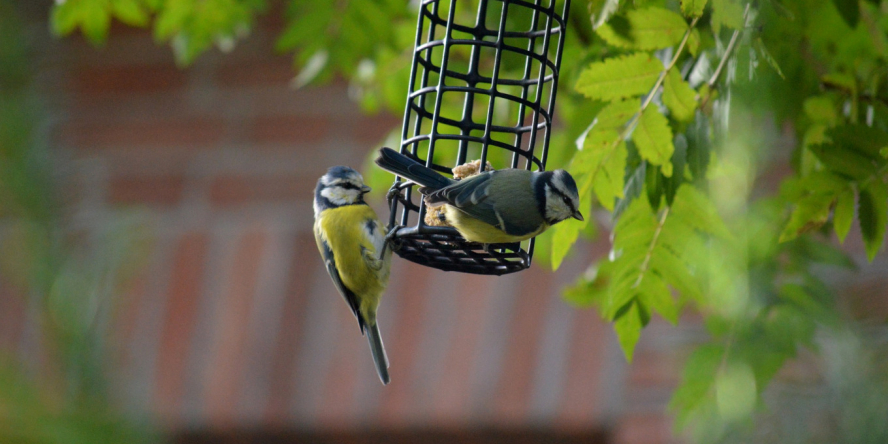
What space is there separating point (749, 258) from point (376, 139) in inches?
90.6

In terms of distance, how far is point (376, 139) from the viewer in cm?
414

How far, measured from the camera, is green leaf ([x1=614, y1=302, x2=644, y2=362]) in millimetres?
1977

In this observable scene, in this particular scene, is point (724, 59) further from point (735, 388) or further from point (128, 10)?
point (128, 10)

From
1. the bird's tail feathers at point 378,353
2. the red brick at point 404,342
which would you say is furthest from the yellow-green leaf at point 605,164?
the red brick at point 404,342

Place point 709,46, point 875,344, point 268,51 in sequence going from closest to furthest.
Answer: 1. point 875,344
2. point 709,46
3. point 268,51

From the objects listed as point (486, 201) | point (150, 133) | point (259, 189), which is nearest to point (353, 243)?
point (486, 201)

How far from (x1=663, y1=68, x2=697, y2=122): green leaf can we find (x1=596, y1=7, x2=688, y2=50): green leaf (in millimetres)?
80

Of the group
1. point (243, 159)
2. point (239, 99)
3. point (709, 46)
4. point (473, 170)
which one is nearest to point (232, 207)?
point (243, 159)

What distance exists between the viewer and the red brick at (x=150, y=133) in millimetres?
4367

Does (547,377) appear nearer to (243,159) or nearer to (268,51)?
(243,159)

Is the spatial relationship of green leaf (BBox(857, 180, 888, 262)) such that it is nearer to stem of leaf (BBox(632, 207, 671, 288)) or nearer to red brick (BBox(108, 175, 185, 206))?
stem of leaf (BBox(632, 207, 671, 288))

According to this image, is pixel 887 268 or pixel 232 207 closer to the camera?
pixel 887 268

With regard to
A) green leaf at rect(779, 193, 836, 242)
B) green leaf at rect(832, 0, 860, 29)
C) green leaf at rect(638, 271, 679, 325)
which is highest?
green leaf at rect(832, 0, 860, 29)

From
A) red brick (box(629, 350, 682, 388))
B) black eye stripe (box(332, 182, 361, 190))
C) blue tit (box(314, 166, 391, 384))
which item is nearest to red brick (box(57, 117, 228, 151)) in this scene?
blue tit (box(314, 166, 391, 384))
